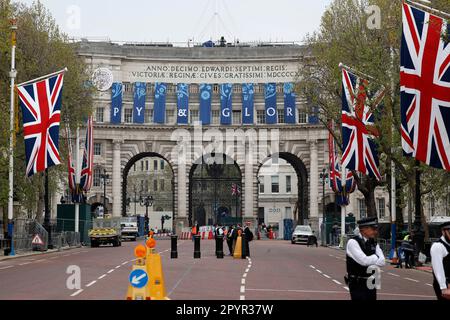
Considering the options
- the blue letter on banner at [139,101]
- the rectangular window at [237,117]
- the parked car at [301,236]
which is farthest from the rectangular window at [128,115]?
the parked car at [301,236]

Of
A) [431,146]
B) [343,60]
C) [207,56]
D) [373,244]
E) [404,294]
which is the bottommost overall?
[404,294]

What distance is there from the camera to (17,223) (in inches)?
2211

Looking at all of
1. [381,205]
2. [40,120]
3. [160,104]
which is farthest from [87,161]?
[381,205]

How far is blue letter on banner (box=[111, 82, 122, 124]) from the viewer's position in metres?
93.4

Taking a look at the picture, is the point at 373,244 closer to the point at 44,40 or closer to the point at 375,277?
the point at 375,277

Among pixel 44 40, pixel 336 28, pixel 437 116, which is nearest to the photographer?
pixel 437 116

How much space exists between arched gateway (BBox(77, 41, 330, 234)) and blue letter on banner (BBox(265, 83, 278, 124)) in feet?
4.92

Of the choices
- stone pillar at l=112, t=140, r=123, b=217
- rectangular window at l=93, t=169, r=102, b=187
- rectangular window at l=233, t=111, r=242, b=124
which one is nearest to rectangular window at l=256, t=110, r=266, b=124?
rectangular window at l=233, t=111, r=242, b=124

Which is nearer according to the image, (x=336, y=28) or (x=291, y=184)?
(x=336, y=28)

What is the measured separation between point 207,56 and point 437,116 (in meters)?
73.3

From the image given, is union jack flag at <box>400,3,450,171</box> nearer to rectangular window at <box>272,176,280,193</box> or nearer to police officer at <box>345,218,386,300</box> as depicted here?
police officer at <box>345,218,386,300</box>

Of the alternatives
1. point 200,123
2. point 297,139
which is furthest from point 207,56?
point 297,139

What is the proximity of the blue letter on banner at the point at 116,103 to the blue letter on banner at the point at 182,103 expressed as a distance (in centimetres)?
658

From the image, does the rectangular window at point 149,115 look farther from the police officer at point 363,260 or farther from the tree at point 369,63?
the police officer at point 363,260
